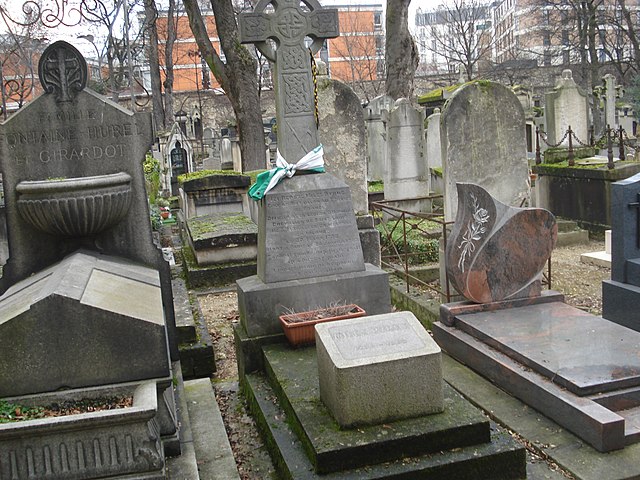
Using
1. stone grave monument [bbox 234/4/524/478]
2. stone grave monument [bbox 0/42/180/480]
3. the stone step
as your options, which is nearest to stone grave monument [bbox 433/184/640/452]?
stone grave monument [bbox 234/4/524/478]

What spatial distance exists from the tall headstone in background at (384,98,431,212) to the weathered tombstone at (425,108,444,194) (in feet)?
6.12

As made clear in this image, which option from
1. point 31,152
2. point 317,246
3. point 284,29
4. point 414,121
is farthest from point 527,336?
point 414,121

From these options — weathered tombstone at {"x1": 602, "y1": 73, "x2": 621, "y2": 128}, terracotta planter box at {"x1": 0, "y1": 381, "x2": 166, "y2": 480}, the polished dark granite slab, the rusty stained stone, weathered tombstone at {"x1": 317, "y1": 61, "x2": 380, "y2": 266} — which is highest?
weathered tombstone at {"x1": 602, "y1": 73, "x2": 621, "y2": 128}

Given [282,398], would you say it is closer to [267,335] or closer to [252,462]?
[252,462]

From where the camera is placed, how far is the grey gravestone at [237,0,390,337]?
6.12 metres

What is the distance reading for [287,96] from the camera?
6.79m

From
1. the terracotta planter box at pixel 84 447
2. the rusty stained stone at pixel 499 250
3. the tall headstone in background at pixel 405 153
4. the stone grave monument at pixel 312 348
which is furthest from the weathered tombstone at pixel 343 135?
the terracotta planter box at pixel 84 447

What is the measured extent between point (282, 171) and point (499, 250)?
218cm

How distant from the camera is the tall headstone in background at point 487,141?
8.38m

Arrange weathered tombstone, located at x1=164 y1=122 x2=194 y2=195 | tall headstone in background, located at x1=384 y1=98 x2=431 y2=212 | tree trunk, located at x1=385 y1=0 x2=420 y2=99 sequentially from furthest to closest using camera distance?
1. weathered tombstone, located at x1=164 y1=122 x2=194 y2=195
2. tree trunk, located at x1=385 y1=0 x2=420 y2=99
3. tall headstone in background, located at x1=384 y1=98 x2=431 y2=212

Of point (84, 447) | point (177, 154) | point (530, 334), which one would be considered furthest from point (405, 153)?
point (177, 154)

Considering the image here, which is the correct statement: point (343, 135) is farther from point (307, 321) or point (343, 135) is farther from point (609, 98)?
point (609, 98)

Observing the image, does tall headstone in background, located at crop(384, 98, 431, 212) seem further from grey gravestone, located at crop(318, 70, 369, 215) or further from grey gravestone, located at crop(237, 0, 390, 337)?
grey gravestone, located at crop(237, 0, 390, 337)

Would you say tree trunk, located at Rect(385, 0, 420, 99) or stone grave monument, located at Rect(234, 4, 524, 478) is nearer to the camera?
stone grave monument, located at Rect(234, 4, 524, 478)
